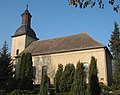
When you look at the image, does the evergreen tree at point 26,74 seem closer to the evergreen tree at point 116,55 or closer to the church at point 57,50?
the church at point 57,50

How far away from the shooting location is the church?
26586 millimetres

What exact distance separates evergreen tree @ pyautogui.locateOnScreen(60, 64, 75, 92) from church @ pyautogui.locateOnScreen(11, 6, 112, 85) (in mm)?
2823

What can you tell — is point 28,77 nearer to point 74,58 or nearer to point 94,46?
point 74,58

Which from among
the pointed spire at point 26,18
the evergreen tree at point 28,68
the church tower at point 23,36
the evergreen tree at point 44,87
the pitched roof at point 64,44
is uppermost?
the pointed spire at point 26,18

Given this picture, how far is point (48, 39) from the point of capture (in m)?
35.3

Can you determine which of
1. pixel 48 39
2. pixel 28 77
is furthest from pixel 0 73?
pixel 48 39

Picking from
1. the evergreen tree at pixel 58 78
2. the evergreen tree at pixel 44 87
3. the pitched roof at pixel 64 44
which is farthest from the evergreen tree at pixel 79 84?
the pitched roof at pixel 64 44

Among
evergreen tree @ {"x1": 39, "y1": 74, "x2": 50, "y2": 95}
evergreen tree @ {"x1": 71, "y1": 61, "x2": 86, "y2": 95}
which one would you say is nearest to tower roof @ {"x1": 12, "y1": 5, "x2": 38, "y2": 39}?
evergreen tree @ {"x1": 39, "y1": 74, "x2": 50, "y2": 95}

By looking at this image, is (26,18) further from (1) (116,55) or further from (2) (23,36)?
(1) (116,55)

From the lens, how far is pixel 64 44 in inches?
1208

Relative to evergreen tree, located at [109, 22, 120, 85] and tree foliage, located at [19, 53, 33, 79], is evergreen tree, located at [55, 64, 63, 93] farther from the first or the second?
evergreen tree, located at [109, 22, 120, 85]

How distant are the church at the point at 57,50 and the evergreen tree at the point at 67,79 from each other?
282 centimetres

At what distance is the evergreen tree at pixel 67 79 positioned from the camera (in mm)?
24047

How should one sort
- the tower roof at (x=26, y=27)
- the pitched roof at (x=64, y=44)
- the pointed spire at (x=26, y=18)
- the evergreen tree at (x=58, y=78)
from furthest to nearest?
the pointed spire at (x=26, y=18) < the tower roof at (x=26, y=27) < the pitched roof at (x=64, y=44) < the evergreen tree at (x=58, y=78)
